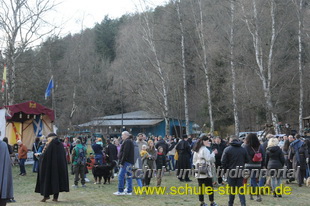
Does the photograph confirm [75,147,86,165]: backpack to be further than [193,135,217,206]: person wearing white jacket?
Yes

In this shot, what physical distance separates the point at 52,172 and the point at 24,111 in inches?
544

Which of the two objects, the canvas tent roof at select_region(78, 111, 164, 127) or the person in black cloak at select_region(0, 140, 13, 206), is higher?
the canvas tent roof at select_region(78, 111, 164, 127)

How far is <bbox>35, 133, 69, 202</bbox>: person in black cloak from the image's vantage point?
11.1 metres

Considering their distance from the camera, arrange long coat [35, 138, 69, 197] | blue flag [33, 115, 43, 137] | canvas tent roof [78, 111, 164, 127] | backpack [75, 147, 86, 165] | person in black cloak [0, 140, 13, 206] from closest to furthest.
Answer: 1. person in black cloak [0, 140, 13, 206]
2. long coat [35, 138, 69, 197]
3. backpack [75, 147, 86, 165]
4. blue flag [33, 115, 43, 137]
5. canvas tent roof [78, 111, 164, 127]

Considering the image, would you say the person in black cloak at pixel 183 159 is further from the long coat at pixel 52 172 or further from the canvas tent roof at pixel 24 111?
the canvas tent roof at pixel 24 111

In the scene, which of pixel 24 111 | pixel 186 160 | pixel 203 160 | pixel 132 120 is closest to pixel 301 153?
pixel 186 160

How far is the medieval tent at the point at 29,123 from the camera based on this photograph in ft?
80.9

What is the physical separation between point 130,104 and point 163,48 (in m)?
22.5

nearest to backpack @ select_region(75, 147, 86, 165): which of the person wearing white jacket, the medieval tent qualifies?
the person wearing white jacket

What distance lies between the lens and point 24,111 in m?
24.1

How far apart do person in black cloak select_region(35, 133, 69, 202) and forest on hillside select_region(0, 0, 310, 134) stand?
16.7 meters

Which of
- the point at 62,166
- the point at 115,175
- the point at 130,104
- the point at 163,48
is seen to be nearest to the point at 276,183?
the point at 62,166

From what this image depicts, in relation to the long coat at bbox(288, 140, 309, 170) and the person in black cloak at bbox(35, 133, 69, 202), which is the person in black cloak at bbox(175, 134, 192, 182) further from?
the person in black cloak at bbox(35, 133, 69, 202)

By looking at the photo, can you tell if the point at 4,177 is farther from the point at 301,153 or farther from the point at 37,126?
the point at 37,126
